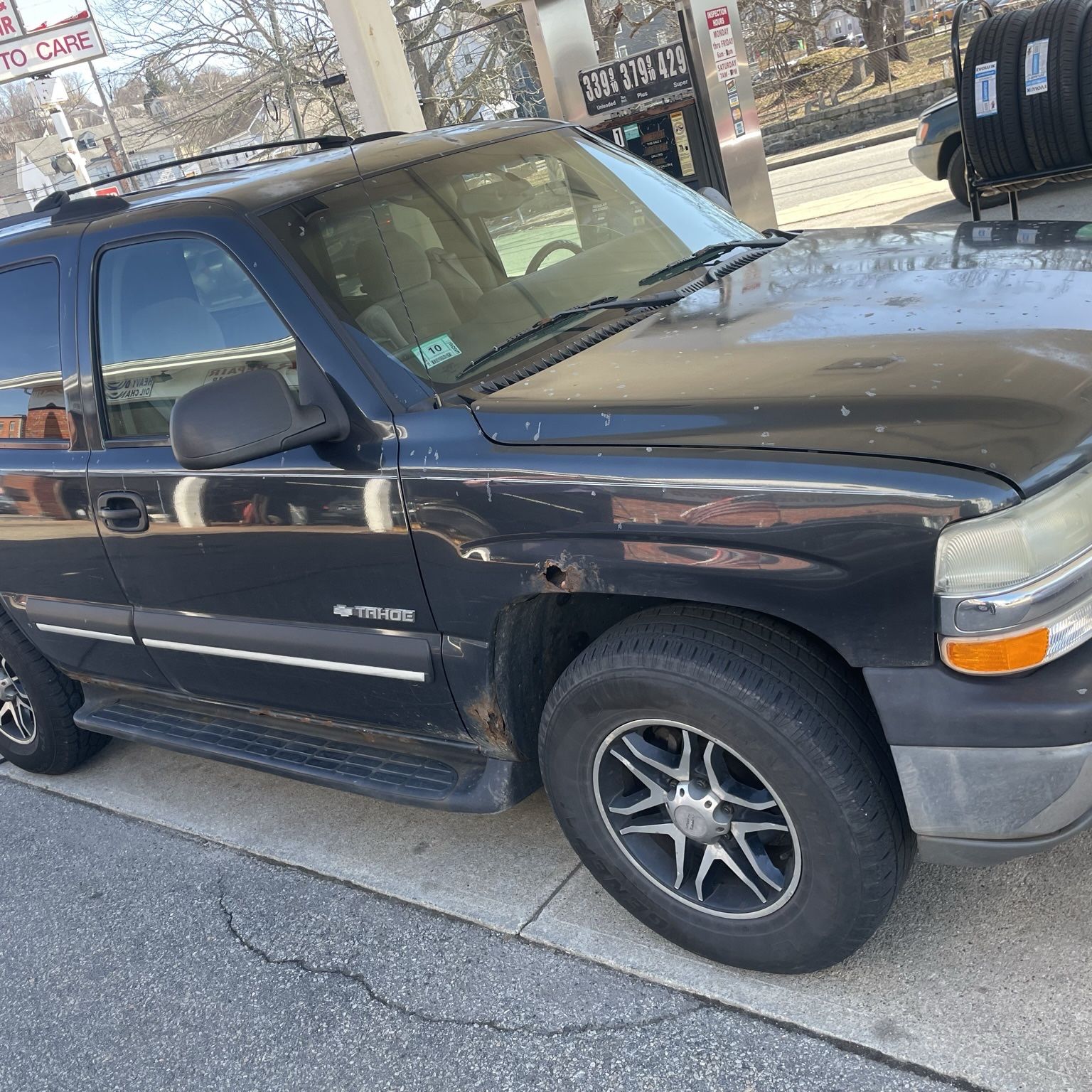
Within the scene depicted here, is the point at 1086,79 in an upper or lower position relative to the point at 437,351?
lower

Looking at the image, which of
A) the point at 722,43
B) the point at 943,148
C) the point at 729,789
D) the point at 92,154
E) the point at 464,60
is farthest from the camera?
the point at 92,154

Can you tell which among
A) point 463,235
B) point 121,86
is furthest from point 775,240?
point 121,86

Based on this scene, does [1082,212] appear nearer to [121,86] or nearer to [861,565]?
[861,565]

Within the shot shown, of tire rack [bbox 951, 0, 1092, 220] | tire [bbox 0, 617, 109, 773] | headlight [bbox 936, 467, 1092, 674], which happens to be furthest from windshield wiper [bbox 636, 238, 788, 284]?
tire rack [bbox 951, 0, 1092, 220]

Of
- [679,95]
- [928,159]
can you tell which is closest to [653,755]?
[679,95]

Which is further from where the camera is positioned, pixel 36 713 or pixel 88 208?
pixel 36 713

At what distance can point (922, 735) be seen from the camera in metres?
2.05

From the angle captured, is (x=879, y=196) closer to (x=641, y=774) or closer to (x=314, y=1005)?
(x=641, y=774)

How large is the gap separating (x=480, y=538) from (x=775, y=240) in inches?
64.5

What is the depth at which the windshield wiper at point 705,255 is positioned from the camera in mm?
3189

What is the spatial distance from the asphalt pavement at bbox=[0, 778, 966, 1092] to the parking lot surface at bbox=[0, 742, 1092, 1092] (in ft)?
0.15

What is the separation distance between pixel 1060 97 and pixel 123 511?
5664 mm

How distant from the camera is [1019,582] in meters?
1.93

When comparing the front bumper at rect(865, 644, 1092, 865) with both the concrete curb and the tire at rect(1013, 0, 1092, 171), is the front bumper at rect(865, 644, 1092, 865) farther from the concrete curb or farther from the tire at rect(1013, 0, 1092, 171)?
the concrete curb
